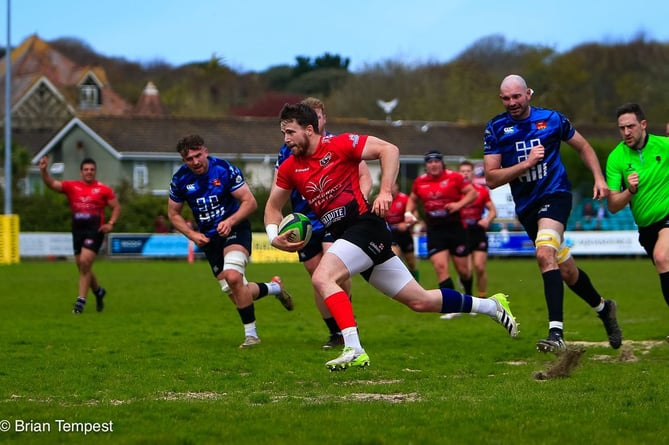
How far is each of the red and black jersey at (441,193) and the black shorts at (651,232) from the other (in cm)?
527

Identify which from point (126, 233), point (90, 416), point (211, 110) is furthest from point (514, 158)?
point (211, 110)

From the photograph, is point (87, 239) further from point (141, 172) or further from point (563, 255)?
point (141, 172)

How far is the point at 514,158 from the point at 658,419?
358cm

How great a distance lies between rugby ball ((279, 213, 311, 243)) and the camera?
8.06m

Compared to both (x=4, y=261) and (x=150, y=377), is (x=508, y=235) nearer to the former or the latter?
(x=4, y=261)

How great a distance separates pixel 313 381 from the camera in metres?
8.20

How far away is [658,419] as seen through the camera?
20.2ft

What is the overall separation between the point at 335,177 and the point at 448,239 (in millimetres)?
7517

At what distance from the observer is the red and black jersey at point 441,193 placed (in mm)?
15242

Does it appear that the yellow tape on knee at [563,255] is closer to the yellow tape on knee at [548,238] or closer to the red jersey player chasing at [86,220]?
the yellow tape on knee at [548,238]

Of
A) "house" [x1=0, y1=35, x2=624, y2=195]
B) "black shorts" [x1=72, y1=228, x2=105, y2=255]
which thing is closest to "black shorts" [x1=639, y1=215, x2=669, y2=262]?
"black shorts" [x1=72, y1=228, x2=105, y2=255]

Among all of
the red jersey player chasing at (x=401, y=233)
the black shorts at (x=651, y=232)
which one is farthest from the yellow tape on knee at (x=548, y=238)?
the red jersey player chasing at (x=401, y=233)

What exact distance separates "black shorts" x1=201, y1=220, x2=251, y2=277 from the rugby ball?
300cm

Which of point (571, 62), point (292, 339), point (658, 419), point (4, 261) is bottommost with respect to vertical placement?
point (4, 261)
